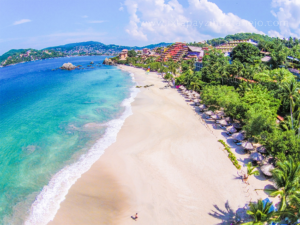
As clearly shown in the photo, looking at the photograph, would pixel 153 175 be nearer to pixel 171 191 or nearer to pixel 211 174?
pixel 171 191

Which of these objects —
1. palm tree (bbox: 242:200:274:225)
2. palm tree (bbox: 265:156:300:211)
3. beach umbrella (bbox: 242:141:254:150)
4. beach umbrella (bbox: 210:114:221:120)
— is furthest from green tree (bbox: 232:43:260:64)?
palm tree (bbox: 242:200:274:225)

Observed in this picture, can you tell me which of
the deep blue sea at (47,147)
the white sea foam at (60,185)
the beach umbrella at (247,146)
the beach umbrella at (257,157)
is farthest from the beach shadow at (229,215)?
the deep blue sea at (47,147)

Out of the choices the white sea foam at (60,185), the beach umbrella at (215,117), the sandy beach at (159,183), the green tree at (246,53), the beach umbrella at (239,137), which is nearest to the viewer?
the sandy beach at (159,183)

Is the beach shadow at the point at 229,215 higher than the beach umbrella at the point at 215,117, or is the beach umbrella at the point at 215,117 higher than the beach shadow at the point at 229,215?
the beach umbrella at the point at 215,117

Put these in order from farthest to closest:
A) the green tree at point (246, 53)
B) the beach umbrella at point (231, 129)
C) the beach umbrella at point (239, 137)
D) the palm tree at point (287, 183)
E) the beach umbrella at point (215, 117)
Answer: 1. the green tree at point (246, 53)
2. the beach umbrella at point (215, 117)
3. the beach umbrella at point (231, 129)
4. the beach umbrella at point (239, 137)
5. the palm tree at point (287, 183)

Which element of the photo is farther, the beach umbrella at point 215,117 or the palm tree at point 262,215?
the beach umbrella at point 215,117

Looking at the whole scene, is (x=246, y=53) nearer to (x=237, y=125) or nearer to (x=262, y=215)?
(x=237, y=125)

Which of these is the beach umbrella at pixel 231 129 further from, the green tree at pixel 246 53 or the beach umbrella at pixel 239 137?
the green tree at pixel 246 53
